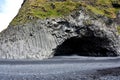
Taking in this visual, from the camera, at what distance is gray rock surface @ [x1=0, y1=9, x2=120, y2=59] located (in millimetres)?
73375

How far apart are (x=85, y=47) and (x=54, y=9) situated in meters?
13.9

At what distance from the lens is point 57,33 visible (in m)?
78.2

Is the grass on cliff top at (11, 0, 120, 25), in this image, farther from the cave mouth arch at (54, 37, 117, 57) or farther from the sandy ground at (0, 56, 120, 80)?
the sandy ground at (0, 56, 120, 80)

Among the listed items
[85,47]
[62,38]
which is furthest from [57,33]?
[85,47]

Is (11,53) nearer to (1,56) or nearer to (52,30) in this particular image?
(1,56)

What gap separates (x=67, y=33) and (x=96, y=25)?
9135mm

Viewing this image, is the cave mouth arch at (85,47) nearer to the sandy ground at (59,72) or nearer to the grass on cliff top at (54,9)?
the grass on cliff top at (54,9)

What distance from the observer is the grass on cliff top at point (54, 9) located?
7919 cm

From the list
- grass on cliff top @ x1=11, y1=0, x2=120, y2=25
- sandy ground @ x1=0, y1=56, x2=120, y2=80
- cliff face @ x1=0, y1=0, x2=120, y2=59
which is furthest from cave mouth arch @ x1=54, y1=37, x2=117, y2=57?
sandy ground @ x1=0, y1=56, x2=120, y2=80

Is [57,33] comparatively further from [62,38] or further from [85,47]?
[85,47]

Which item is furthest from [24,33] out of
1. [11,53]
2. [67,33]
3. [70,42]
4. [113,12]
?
[113,12]

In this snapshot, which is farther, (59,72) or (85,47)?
(85,47)

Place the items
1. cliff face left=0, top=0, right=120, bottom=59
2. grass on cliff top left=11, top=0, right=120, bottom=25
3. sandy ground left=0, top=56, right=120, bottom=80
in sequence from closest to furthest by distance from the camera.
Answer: sandy ground left=0, top=56, right=120, bottom=80
cliff face left=0, top=0, right=120, bottom=59
grass on cliff top left=11, top=0, right=120, bottom=25

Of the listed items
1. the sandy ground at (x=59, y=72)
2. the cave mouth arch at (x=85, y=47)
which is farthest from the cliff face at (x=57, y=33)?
the sandy ground at (x=59, y=72)
